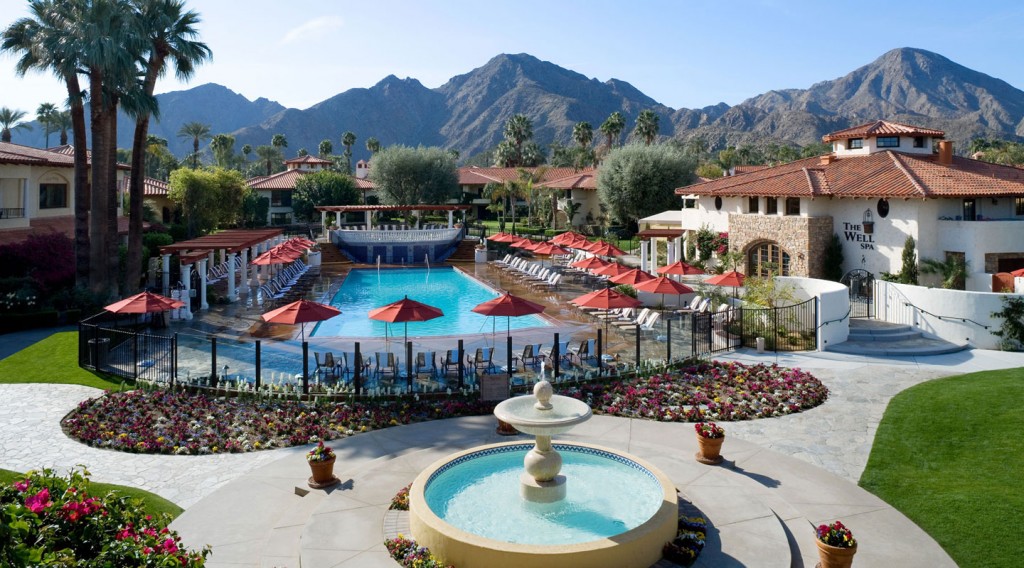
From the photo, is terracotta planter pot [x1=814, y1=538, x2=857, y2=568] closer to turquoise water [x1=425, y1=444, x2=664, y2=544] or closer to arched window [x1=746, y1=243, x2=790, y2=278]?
turquoise water [x1=425, y1=444, x2=664, y2=544]

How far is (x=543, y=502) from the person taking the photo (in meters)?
10.4

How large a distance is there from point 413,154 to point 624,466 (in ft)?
210

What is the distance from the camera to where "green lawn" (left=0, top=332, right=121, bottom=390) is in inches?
750

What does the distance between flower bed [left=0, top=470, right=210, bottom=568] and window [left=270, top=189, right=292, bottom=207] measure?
3005 inches

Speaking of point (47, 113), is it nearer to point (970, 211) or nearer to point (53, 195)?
point (53, 195)

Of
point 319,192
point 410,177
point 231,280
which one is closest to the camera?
point 231,280

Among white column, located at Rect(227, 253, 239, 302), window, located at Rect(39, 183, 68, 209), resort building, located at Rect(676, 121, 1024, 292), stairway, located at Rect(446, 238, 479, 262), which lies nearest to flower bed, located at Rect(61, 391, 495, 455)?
white column, located at Rect(227, 253, 239, 302)

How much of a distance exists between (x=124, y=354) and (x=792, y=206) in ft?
89.6

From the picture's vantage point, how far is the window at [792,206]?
109ft

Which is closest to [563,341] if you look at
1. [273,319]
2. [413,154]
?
[273,319]

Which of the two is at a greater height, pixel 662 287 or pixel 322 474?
pixel 662 287

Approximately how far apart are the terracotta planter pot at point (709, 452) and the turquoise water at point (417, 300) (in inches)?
462

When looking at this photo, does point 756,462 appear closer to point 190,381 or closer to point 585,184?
point 190,381

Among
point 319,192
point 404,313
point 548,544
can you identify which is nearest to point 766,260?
point 404,313
